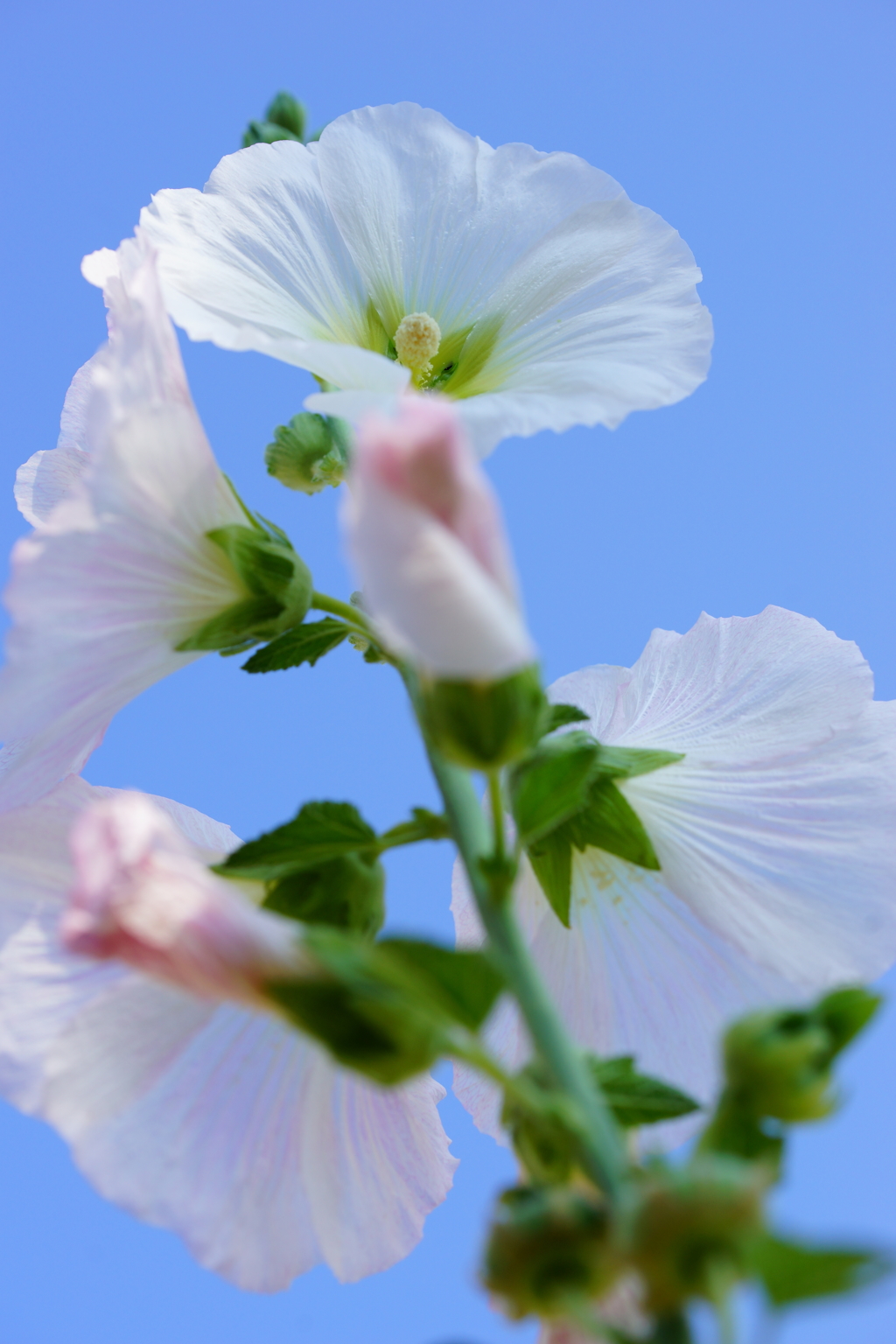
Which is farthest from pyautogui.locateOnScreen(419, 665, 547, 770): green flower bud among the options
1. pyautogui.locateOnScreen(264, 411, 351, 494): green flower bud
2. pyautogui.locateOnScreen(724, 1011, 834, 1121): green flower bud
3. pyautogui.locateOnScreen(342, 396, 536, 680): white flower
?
pyautogui.locateOnScreen(264, 411, 351, 494): green flower bud

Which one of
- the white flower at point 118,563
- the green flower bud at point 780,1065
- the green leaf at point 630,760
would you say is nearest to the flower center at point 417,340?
the white flower at point 118,563

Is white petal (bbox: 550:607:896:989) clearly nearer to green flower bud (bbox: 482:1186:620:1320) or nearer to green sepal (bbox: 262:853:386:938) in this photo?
green sepal (bbox: 262:853:386:938)

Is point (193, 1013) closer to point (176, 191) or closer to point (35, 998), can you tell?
point (35, 998)

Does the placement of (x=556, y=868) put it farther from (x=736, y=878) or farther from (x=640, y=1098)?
(x=640, y=1098)

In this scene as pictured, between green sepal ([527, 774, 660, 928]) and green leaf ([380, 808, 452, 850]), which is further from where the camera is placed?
green sepal ([527, 774, 660, 928])

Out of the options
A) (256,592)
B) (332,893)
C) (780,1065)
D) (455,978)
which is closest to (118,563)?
(256,592)

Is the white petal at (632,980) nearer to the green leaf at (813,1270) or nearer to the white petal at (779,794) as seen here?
the white petal at (779,794)
